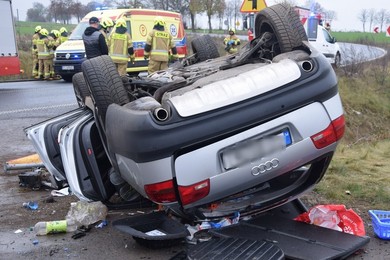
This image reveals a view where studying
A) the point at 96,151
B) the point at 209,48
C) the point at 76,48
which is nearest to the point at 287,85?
the point at 96,151

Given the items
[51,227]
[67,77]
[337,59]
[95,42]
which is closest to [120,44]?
[95,42]

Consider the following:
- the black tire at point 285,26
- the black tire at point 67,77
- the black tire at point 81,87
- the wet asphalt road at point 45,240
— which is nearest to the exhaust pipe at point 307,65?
the black tire at point 285,26

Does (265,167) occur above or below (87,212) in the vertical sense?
above

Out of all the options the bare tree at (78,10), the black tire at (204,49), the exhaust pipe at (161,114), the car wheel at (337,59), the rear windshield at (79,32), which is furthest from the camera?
the bare tree at (78,10)

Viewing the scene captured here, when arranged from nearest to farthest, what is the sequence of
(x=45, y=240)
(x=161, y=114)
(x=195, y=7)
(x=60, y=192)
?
1. (x=161, y=114)
2. (x=45, y=240)
3. (x=60, y=192)
4. (x=195, y=7)

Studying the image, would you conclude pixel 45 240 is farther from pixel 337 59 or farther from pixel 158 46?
pixel 337 59

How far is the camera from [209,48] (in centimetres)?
572

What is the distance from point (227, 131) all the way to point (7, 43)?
14.3 m

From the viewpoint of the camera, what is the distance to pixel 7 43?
1581 centimetres

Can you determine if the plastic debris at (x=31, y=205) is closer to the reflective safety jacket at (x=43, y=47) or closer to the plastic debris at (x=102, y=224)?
the plastic debris at (x=102, y=224)

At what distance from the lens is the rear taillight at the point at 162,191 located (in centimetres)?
310

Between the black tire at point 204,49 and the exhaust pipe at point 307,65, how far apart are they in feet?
7.72

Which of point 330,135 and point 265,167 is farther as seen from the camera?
point 330,135

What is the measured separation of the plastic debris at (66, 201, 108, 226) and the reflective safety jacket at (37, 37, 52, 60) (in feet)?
51.1
